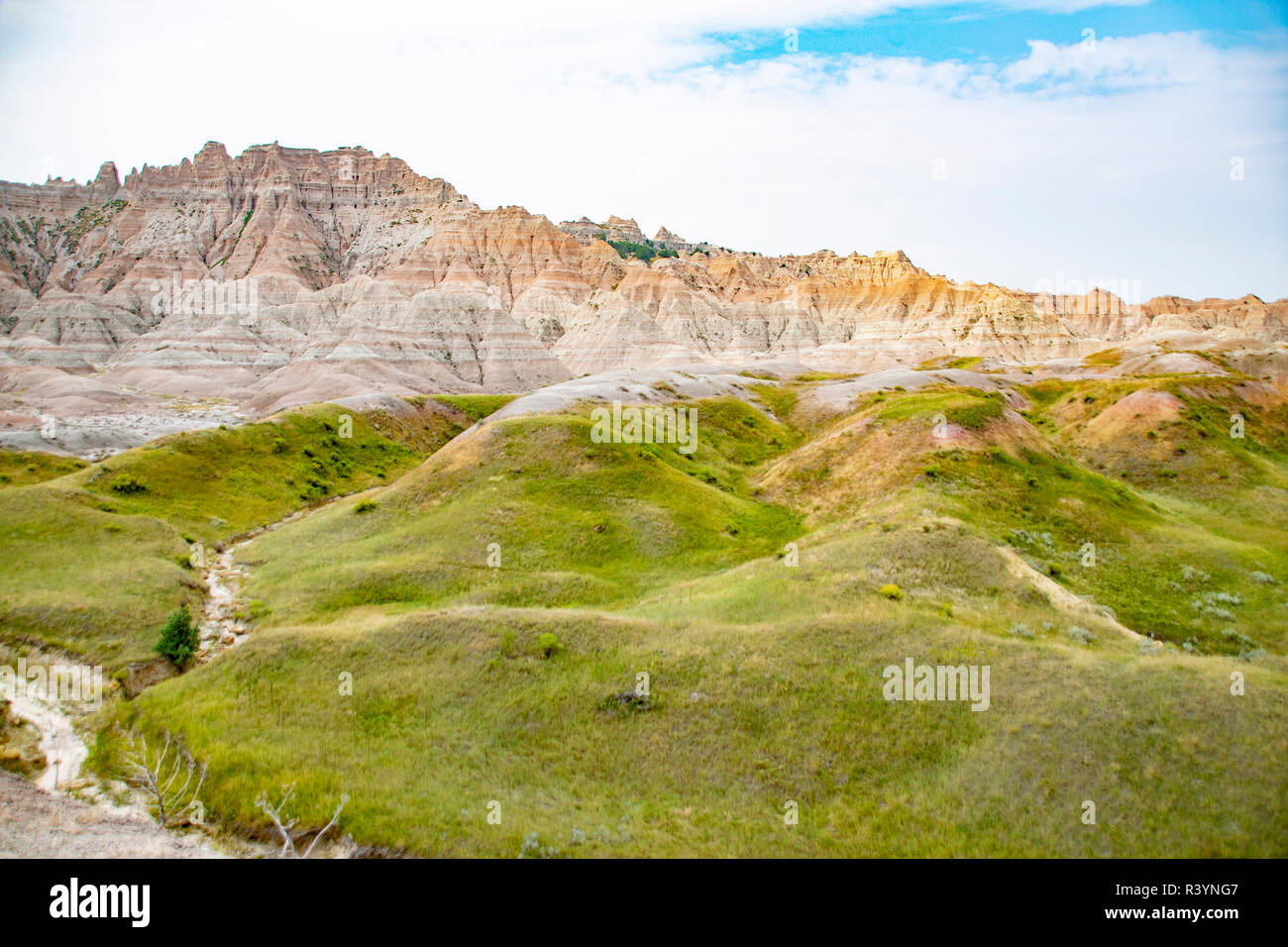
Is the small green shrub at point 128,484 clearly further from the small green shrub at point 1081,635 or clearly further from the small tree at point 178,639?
the small green shrub at point 1081,635

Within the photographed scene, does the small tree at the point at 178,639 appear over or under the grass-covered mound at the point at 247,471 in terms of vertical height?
under

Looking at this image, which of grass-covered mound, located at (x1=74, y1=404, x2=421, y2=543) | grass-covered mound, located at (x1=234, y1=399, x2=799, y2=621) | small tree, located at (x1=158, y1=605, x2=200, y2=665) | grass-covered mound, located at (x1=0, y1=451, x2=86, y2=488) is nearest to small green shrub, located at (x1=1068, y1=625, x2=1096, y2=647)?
grass-covered mound, located at (x1=234, y1=399, x2=799, y2=621)

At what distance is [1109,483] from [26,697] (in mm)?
64837

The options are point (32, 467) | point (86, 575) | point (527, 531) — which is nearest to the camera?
point (86, 575)

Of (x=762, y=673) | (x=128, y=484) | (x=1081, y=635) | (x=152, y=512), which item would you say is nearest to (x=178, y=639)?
(x=762, y=673)

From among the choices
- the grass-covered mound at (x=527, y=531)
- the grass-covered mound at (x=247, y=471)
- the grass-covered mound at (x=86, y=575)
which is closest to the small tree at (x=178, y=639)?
the grass-covered mound at (x=86, y=575)

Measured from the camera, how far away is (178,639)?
29.0m

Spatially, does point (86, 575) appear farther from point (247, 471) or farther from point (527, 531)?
point (247, 471)

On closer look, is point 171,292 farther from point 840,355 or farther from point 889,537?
point 889,537

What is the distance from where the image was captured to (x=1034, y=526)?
40.0m

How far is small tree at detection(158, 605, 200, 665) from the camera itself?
28406 millimetres

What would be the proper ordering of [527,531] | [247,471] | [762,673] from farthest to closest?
[247,471]
[527,531]
[762,673]

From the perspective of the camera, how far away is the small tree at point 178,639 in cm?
2841
